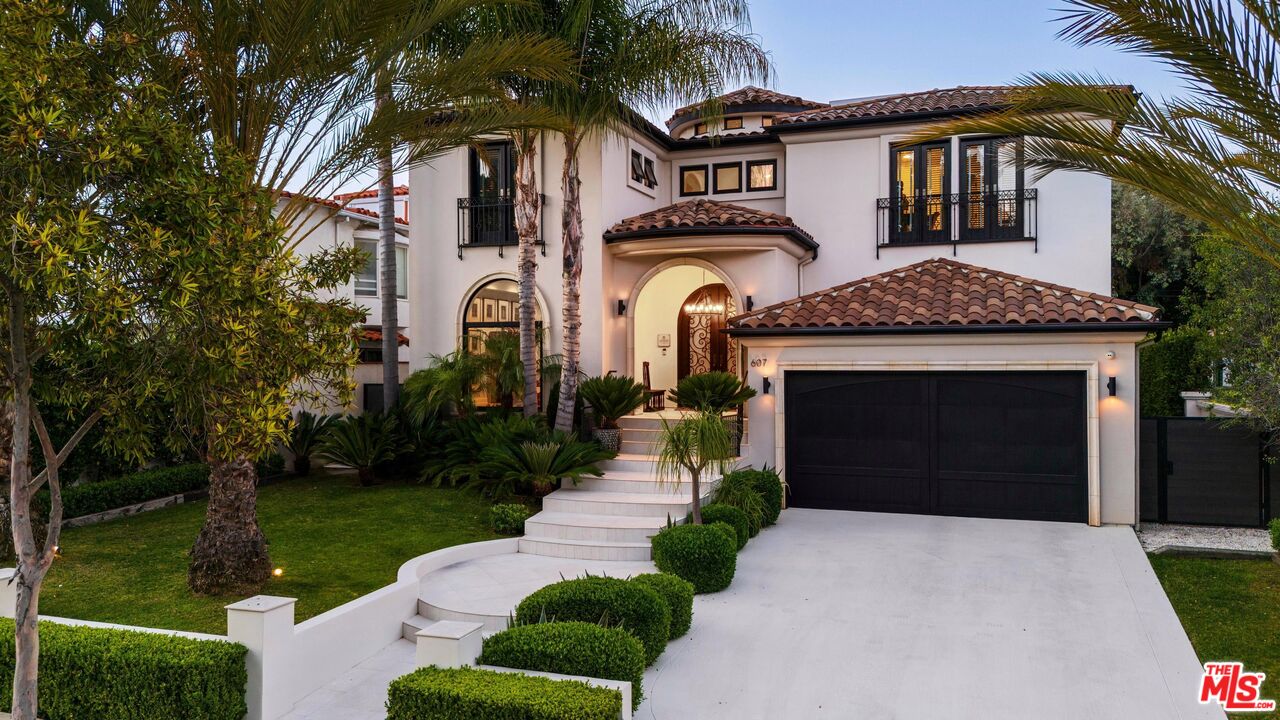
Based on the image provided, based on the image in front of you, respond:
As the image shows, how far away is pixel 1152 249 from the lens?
1049 inches

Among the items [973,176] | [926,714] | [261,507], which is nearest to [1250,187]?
[926,714]

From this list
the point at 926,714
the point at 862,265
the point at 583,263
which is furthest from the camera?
the point at 862,265

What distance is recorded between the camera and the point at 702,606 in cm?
918

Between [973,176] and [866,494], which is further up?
[973,176]

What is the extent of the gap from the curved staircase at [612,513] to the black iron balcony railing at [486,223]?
219 inches

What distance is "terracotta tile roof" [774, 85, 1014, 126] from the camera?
1731cm

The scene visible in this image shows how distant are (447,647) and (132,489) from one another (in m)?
9.40

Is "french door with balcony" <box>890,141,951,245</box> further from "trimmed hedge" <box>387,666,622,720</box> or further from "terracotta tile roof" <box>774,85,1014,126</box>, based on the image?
"trimmed hedge" <box>387,666,622,720</box>

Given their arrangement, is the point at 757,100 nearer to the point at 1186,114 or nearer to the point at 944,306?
the point at 944,306

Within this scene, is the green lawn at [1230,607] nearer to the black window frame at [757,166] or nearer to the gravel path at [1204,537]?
the gravel path at [1204,537]

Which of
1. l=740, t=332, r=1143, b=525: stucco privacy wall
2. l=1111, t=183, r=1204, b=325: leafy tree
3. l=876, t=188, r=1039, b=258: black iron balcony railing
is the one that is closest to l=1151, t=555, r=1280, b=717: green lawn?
l=740, t=332, r=1143, b=525: stucco privacy wall

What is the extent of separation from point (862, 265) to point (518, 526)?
1013 cm

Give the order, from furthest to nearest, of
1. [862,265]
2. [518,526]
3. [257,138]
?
[862,265]
[518,526]
[257,138]

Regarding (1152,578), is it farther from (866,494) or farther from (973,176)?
(973,176)
